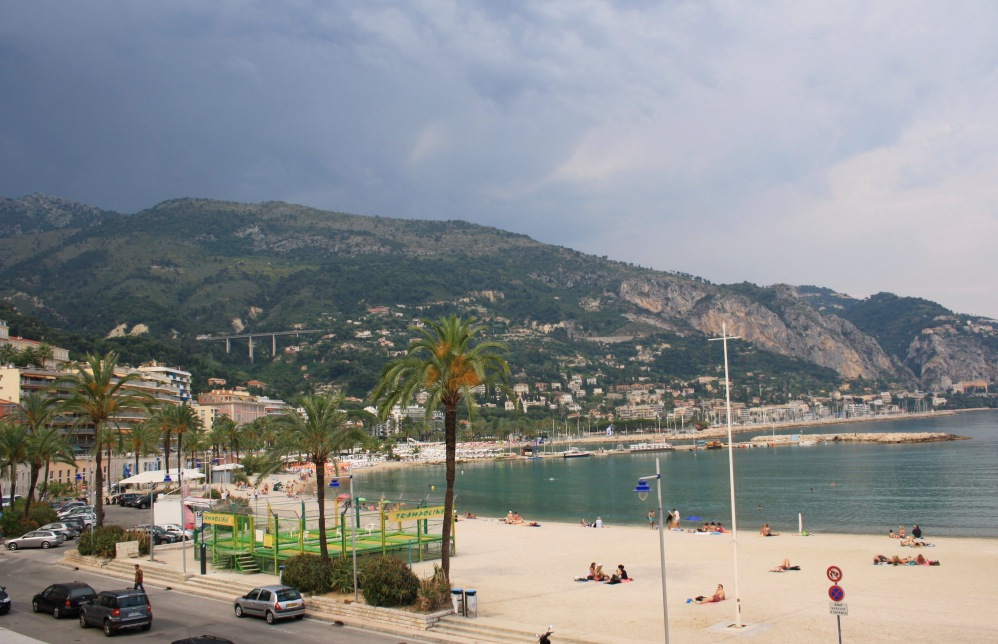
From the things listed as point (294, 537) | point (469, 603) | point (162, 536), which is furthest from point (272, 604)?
point (162, 536)

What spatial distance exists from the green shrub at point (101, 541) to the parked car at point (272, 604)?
13011mm

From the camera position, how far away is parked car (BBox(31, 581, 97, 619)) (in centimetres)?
2072

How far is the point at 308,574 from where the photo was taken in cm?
2339

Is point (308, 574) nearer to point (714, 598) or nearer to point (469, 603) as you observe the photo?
point (469, 603)

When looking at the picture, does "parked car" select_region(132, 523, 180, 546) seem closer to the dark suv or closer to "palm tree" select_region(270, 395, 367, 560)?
"palm tree" select_region(270, 395, 367, 560)

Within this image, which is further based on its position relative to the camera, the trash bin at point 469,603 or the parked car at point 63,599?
the parked car at point 63,599

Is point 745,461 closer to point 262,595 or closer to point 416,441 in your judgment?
point 416,441

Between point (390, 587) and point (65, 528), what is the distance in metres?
26.4

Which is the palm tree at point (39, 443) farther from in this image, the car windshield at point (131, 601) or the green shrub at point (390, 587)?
the green shrub at point (390, 587)

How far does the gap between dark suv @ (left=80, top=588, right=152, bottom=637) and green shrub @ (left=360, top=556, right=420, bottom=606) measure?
554 centimetres

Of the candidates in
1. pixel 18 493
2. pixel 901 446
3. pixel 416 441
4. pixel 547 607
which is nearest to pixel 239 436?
pixel 18 493

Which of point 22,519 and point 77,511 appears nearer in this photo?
point 22,519

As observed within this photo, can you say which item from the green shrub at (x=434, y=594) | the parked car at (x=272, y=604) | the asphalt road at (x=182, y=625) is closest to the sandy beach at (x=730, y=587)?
the green shrub at (x=434, y=594)

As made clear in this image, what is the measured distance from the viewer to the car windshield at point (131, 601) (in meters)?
19.1
